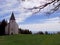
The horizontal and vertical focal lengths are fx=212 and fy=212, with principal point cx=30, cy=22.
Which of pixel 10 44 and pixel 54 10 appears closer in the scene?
pixel 54 10

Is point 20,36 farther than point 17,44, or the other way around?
point 20,36

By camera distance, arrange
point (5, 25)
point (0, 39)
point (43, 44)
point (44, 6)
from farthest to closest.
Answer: point (5, 25) → point (0, 39) → point (43, 44) → point (44, 6)

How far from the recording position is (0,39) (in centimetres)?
2984

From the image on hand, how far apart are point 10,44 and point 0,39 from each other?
522cm

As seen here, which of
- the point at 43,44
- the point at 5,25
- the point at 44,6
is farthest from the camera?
the point at 5,25

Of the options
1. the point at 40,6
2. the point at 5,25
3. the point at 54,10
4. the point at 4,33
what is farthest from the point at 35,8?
the point at 5,25

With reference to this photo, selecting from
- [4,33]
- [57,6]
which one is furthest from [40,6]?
[4,33]

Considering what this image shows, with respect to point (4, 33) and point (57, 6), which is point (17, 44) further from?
point (57, 6)

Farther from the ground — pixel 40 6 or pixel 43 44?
pixel 40 6

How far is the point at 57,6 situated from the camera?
34.6ft

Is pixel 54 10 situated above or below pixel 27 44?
above

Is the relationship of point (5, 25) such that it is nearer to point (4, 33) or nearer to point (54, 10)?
point (4, 33)

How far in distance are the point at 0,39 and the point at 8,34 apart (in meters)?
2.04

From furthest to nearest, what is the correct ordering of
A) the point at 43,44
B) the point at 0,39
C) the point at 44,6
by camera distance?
the point at 0,39 < the point at 43,44 < the point at 44,6
